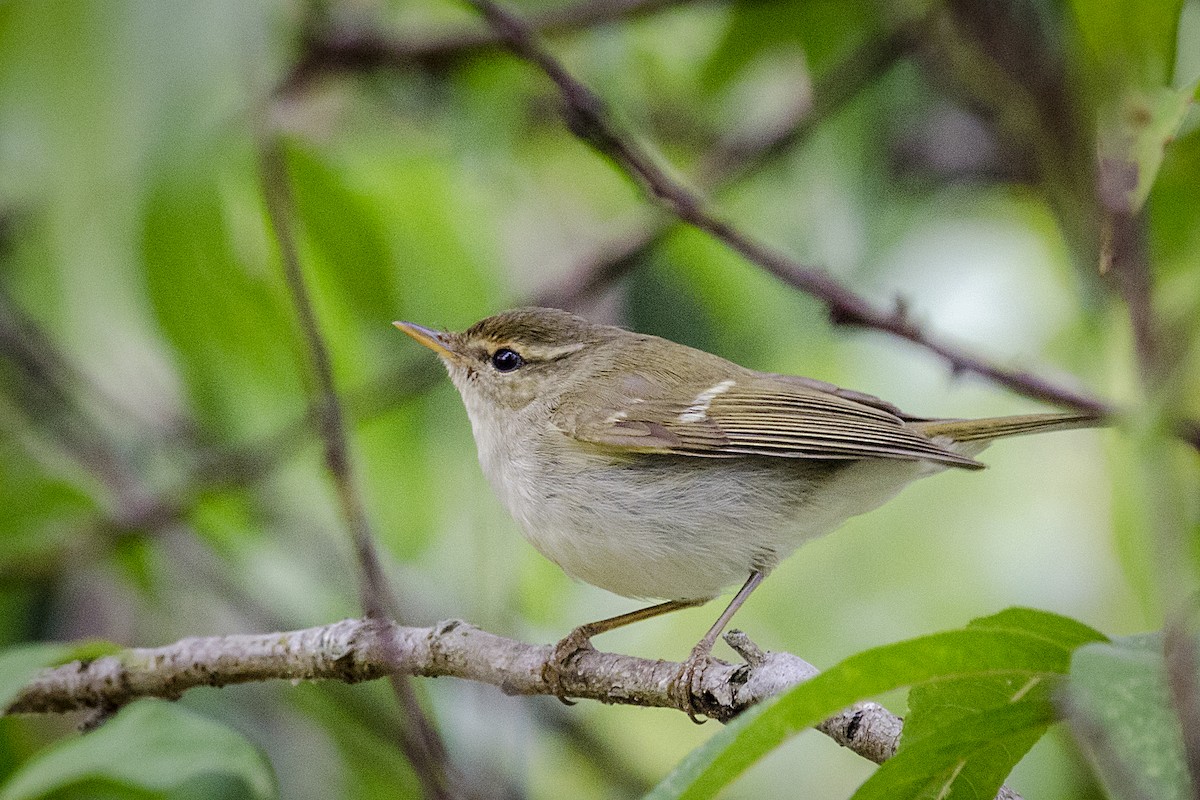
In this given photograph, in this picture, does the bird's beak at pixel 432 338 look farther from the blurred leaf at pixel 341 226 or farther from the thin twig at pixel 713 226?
the thin twig at pixel 713 226

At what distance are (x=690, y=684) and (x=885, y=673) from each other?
933mm

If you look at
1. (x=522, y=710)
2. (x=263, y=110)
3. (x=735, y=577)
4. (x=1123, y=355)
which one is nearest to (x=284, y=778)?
(x=522, y=710)

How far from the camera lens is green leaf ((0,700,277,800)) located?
235cm

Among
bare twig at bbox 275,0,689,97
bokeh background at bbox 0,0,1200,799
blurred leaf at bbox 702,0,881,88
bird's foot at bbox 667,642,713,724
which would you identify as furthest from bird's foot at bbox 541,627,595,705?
bare twig at bbox 275,0,689,97

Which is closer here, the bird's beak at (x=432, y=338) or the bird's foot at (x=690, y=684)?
the bird's foot at (x=690, y=684)

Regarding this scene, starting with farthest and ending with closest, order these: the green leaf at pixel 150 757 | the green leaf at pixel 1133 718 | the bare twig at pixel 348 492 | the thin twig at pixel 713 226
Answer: the thin twig at pixel 713 226 → the green leaf at pixel 150 757 → the bare twig at pixel 348 492 → the green leaf at pixel 1133 718

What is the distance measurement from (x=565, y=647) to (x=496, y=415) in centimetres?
103

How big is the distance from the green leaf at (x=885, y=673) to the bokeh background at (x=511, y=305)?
1378 millimetres

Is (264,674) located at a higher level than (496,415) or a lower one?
lower

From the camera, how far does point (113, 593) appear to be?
16.4 ft

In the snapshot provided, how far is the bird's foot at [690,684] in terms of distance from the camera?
2377 mm

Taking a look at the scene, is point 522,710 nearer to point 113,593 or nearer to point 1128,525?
point 113,593

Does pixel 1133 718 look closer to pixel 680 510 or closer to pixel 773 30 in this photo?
pixel 680 510

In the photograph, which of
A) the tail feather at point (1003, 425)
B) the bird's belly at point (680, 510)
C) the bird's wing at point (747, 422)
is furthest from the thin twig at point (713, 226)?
the bird's belly at point (680, 510)
